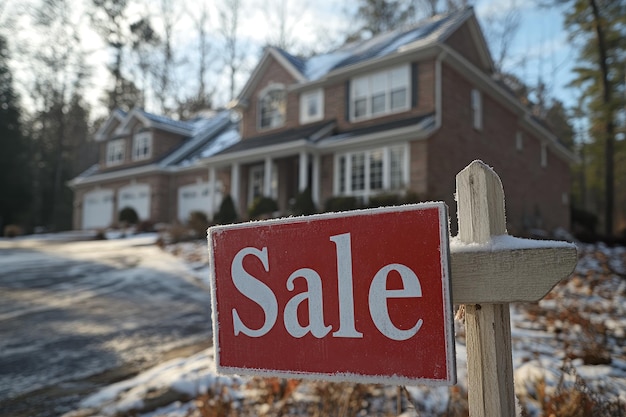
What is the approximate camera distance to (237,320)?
129 cm

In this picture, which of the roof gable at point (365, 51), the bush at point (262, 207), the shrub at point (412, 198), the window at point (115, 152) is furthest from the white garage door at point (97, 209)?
the shrub at point (412, 198)

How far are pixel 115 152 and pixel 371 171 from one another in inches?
674

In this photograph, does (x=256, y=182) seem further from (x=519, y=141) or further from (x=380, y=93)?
(x=519, y=141)

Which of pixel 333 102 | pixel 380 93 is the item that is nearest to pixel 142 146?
pixel 333 102

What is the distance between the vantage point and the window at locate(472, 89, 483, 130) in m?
14.6

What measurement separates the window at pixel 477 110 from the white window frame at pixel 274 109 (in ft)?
22.5

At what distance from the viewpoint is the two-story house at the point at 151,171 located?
20656 mm

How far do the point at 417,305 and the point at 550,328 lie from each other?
382cm

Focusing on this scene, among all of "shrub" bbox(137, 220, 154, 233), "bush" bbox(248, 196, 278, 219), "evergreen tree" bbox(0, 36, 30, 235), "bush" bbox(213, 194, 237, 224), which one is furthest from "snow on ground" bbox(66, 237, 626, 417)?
"evergreen tree" bbox(0, 36, 30, 235)

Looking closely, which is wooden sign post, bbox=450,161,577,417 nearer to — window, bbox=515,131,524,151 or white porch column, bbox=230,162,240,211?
white porch column, bbox=230,162,240,211

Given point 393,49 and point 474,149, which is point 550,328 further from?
point 393,49

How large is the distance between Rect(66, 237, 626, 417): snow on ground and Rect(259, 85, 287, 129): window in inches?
544

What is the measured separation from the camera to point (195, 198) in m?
20.2

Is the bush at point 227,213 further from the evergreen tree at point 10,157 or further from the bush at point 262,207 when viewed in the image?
the evergreen tree at point 10,157
